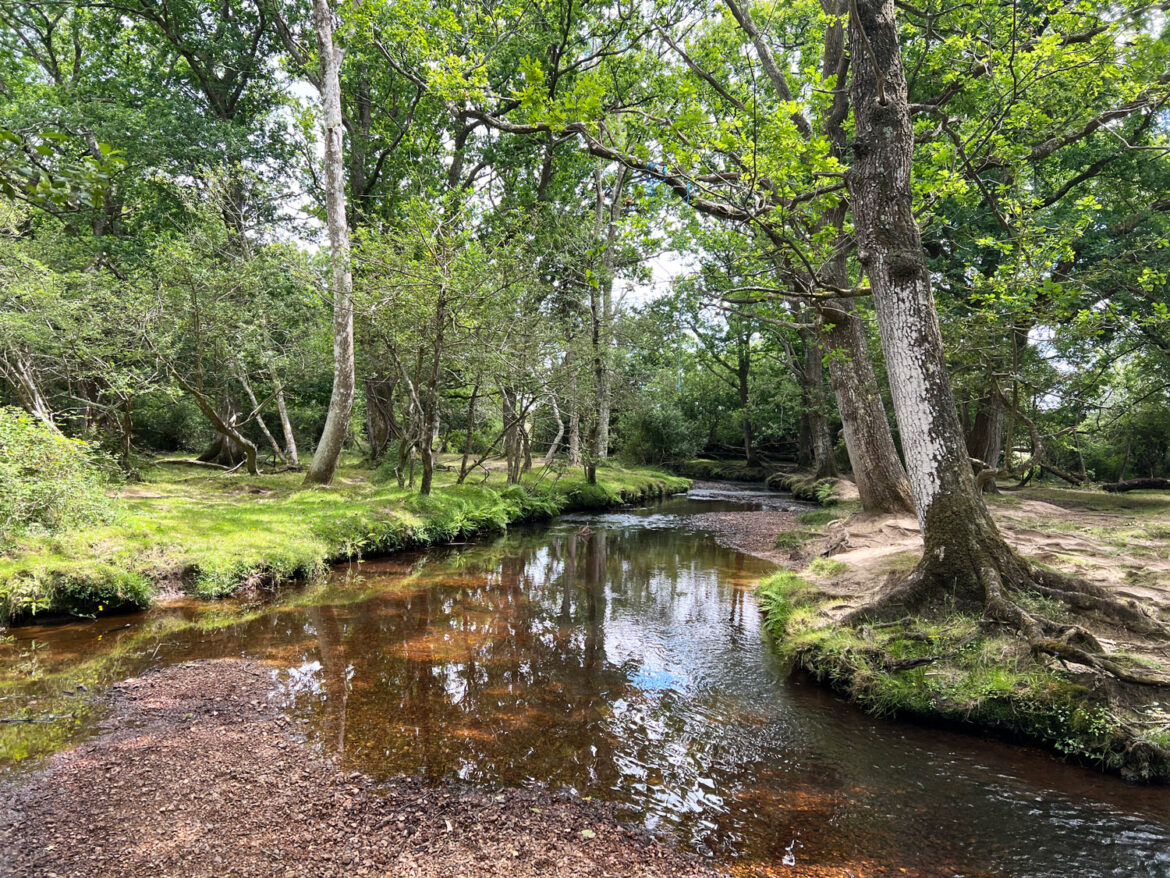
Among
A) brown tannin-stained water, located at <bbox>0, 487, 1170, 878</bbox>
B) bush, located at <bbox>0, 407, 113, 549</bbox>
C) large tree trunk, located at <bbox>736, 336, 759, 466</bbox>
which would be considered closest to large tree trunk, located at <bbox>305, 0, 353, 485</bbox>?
brown tannin-stained water, located at <bbox>0, 487, 1170, 878</bbox>

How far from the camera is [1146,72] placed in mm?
9758

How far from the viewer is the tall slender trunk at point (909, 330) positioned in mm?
5883

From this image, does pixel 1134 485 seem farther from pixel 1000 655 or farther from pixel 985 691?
pixel 985 691

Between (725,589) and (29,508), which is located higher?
(29,508)

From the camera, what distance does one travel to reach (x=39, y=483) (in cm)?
674

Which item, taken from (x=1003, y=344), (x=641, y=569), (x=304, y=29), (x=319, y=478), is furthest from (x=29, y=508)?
(x=304, y=29)

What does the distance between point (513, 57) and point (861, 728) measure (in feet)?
69.8

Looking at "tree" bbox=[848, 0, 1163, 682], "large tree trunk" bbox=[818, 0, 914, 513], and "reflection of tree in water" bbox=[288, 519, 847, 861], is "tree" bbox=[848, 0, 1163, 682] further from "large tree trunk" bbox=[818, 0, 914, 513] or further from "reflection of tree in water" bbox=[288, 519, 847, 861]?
"large tree trunk" bbox=[818, 0, 914, 513]

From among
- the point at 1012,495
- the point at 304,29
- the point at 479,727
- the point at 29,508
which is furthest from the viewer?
the point at 304,29

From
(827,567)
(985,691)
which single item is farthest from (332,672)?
(827,567)

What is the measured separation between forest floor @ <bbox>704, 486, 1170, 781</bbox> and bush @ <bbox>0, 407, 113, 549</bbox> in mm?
9505

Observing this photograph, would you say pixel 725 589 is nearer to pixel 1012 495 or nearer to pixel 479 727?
pixel 479 727

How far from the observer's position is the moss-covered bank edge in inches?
165

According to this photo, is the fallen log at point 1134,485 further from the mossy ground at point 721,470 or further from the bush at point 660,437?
the bush at point 660,437
